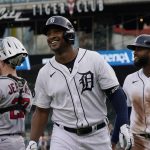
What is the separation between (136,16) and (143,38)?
25910mm

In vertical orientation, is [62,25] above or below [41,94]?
above

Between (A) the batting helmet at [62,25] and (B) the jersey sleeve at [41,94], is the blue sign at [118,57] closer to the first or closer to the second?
(B) the jersey sleeve at [41,94]

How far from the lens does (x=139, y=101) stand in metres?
8.73

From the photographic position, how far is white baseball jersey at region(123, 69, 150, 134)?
28.5ft

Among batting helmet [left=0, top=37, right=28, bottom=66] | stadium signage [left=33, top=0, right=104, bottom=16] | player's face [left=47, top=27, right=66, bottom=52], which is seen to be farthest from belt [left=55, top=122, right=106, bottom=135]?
stadium signage [left=33, top=0, right=104, bottom=16]

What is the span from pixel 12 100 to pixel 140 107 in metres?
1.96

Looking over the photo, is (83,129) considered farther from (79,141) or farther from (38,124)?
(38,124)

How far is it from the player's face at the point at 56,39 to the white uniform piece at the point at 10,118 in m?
1.01

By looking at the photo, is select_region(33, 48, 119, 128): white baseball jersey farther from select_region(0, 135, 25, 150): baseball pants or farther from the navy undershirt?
select_region(0, 135, 25, 150): baseball pants

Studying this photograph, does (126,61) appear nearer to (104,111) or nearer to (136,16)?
(136,16)

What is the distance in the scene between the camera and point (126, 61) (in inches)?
1281

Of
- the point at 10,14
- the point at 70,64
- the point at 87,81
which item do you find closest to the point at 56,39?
the point at 70,64

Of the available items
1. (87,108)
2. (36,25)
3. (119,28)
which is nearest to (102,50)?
(119,28)

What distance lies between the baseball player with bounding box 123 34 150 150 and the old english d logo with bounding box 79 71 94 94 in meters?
1.92
